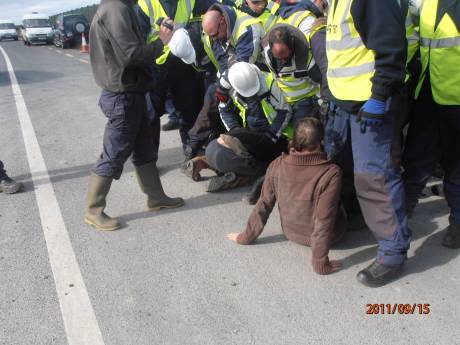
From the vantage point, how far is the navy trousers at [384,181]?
2.60 metres

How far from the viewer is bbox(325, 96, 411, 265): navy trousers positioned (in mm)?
2596

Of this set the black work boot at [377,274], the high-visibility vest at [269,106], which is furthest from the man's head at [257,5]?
the black work boot at [377,274]

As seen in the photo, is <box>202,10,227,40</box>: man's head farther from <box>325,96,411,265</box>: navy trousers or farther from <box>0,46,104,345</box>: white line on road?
<box>0,46,104,345</box>: white line on road

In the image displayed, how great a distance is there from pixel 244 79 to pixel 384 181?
150 cm

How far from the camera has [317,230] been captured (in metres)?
2.82

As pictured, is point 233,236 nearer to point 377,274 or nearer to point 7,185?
point 377,274

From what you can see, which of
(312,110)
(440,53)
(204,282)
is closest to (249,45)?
(312,110)

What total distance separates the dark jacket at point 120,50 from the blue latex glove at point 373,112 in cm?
153

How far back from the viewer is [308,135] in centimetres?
286

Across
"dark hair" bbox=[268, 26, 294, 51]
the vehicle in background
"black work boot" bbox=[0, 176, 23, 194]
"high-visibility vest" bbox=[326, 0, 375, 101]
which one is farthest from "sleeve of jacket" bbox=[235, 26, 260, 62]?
the vehicle in background

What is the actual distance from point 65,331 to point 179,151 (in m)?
3.16

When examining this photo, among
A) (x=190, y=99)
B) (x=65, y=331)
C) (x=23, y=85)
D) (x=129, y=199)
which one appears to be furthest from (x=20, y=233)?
(x=23, y=85)

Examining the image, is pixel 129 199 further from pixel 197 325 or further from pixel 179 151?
pixel 197 325

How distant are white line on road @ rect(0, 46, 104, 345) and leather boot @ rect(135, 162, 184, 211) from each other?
687 mm
